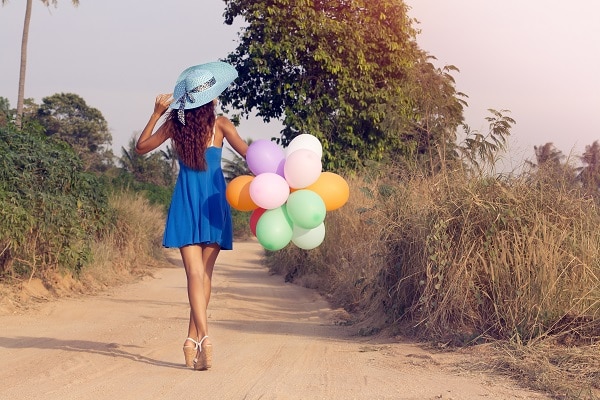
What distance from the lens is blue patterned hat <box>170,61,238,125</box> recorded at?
6.14 metres

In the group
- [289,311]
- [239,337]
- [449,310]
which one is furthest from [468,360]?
[289,311]

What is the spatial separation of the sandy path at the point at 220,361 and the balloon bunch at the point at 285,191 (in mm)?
1070

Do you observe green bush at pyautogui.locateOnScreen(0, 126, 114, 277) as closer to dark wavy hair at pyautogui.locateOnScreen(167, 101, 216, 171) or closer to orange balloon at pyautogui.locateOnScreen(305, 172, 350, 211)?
dark wavy hair at pyautogui.locateOnScreen(167, 101, 216, 171)

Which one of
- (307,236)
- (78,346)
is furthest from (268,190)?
(78,346)

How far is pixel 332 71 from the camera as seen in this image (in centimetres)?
2169

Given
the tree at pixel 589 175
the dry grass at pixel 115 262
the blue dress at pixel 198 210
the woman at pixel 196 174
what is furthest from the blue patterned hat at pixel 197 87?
the dry grass at pixel 115 262

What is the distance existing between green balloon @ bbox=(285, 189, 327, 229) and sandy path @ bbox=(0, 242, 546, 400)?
110 centimetres

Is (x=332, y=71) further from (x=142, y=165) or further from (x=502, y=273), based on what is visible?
(x=142, y=165)

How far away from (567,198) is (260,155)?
2819 millimetres

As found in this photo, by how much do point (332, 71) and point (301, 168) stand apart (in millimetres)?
15913

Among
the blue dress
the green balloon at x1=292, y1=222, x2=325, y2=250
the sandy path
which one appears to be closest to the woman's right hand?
the blue dress

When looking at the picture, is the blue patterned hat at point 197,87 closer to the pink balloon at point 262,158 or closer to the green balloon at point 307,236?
the pink balloon at point 262,158

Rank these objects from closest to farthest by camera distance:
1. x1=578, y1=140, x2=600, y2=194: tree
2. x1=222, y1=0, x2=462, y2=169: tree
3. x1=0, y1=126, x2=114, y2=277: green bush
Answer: x1=578, y1=140, x2=600, y2=194: tree, x1=0, y1=126, x2=114, y2=277: green bush, x1=222, y1=0, x2=462, y2=169: tree

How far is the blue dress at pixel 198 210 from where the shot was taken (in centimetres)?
615
